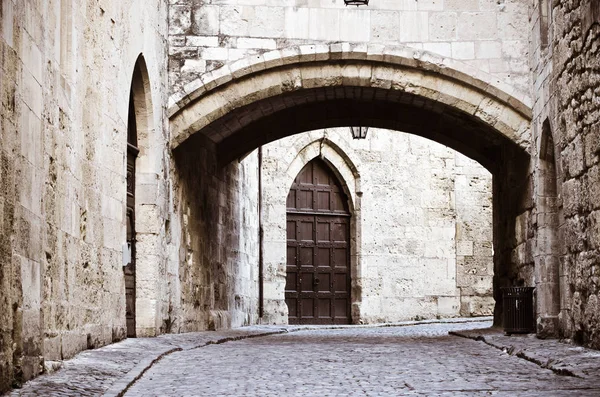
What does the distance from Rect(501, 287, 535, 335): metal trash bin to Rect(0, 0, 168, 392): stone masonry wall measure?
11.0 feet

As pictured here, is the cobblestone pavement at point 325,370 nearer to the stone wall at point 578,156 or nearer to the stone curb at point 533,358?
the stone curb at point 533,358

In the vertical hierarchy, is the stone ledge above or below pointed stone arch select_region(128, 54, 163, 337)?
below

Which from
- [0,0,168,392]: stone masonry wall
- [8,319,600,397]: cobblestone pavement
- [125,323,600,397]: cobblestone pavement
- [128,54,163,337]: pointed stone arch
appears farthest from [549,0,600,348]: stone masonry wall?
[128,54,163,337]: pointed stone arch

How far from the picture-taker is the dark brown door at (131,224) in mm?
10078

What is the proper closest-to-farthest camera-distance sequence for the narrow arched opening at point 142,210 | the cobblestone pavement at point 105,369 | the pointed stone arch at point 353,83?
1. the cobblestone pavement at point 105,369
2. the narrow arched opening at point 142,210
3. the pointed stone arch at point 353,83

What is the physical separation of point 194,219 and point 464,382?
684 cm

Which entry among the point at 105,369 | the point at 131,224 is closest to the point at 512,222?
the point at 131,224

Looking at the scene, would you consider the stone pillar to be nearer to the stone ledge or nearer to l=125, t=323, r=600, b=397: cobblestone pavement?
the stone ledge

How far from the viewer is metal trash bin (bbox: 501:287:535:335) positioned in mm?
10688

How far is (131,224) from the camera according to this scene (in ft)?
33.9

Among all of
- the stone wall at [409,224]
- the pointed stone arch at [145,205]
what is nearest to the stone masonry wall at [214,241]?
the pointed stone arch at [145,205]

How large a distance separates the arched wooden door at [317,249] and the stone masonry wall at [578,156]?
9.95m

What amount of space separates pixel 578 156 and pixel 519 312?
9.26 feet

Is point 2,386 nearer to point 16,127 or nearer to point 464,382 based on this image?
point 16,127
